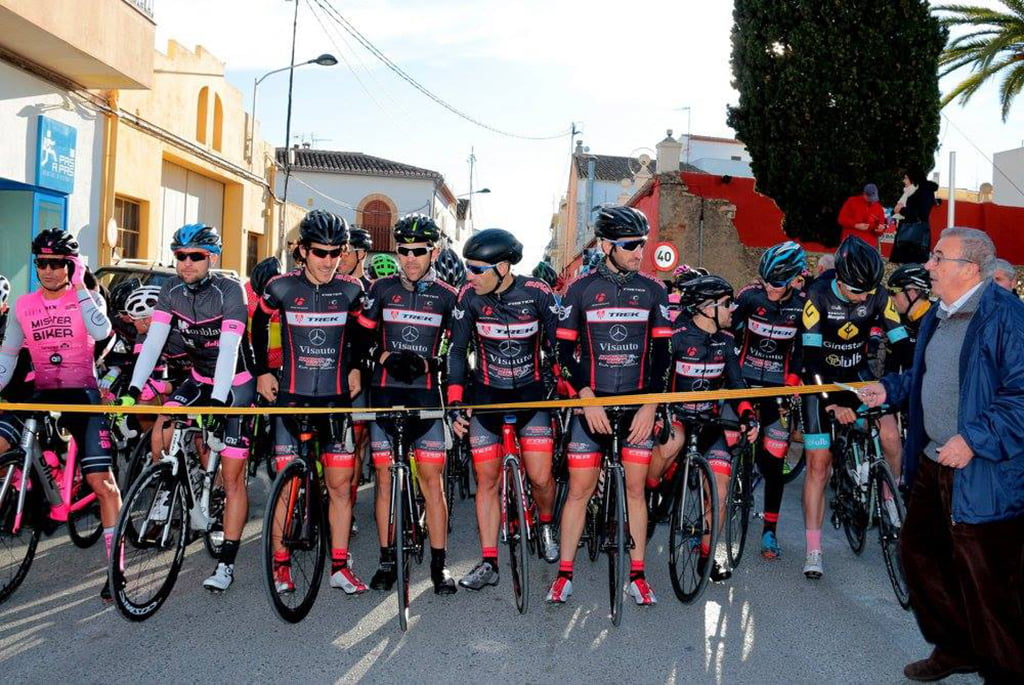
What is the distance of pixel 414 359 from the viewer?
18.9 feet

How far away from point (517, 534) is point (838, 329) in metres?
2.90

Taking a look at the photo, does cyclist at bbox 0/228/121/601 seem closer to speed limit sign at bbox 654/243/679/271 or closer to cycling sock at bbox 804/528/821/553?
cycling sock at bbox 804/528/821/553

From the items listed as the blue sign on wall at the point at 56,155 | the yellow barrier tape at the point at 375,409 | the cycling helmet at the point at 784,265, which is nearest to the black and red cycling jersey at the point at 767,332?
the cycling helmet at the point at 784,265

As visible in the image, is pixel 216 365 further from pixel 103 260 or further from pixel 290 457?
pixel 103 260

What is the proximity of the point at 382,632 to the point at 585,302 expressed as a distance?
7.43 feet

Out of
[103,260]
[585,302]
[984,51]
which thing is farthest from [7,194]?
→ [984,51]

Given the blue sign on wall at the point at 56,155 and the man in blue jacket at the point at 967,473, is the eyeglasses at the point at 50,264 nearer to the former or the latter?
the man in blue jacket at the point at 967,473

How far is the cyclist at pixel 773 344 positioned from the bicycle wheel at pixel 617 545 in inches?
76.6

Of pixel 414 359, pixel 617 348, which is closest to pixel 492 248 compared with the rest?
pixel 414 359

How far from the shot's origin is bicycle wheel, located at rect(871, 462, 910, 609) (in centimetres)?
572

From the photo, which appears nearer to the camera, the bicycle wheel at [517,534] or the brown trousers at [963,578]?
the brown trousers at [963,578]

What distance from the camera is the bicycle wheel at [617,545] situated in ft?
16.8

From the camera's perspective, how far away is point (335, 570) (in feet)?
18.9

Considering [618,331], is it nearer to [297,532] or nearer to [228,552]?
[297,532]
